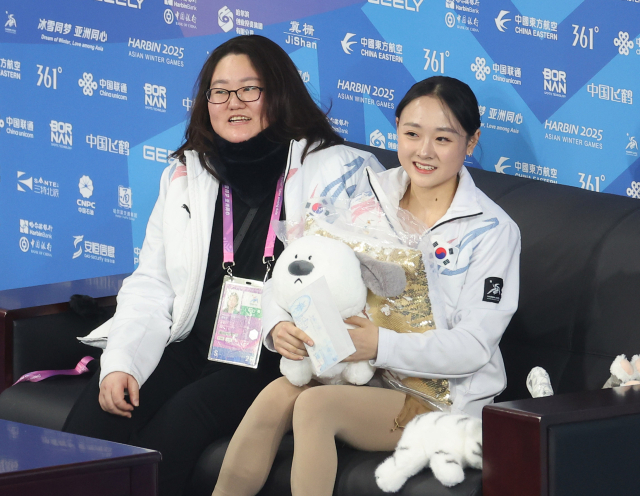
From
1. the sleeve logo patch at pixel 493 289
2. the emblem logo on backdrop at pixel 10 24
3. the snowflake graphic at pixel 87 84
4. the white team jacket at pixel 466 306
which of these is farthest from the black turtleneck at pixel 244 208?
the emblem logo on backdrop at pixel 10 24

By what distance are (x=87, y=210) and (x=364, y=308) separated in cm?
235

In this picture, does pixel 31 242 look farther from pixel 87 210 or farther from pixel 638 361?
pixel 638 361

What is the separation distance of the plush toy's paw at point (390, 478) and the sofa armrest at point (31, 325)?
1.20 metres

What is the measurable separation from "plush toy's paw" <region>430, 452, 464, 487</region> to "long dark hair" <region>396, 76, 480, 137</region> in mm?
776

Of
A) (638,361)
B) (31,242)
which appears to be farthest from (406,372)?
(31,242)

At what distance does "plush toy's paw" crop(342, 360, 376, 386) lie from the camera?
177 centimetres

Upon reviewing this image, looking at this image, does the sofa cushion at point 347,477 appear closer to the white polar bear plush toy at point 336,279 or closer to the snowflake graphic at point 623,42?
the white polar bear plush toy at point 336,279

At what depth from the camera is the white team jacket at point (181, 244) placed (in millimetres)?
2115

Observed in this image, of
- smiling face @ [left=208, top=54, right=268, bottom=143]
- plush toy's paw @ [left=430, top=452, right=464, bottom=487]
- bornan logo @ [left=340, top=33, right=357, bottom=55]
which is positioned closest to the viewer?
plush toy's paw @ [left=430, top=452, right=464, bottom=487]

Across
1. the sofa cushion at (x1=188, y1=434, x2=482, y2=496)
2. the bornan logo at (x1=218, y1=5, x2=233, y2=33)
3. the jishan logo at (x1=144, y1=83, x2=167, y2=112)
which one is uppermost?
the bornan logo at (x1=218, y1=5, x2=233, y2=33)

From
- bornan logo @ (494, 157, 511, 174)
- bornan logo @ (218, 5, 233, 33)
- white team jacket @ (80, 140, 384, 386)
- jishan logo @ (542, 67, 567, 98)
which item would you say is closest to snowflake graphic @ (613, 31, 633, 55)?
jishan logo @ (542, 67, 567, 98)

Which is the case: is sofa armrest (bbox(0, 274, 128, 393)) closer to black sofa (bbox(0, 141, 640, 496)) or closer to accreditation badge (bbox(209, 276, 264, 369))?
black sofa (bbox(0, 141, 640, 496))

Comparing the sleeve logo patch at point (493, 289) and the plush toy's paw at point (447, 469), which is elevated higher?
the sleeve logo patch at point (493, 289)

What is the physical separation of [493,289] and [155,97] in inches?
84.5
